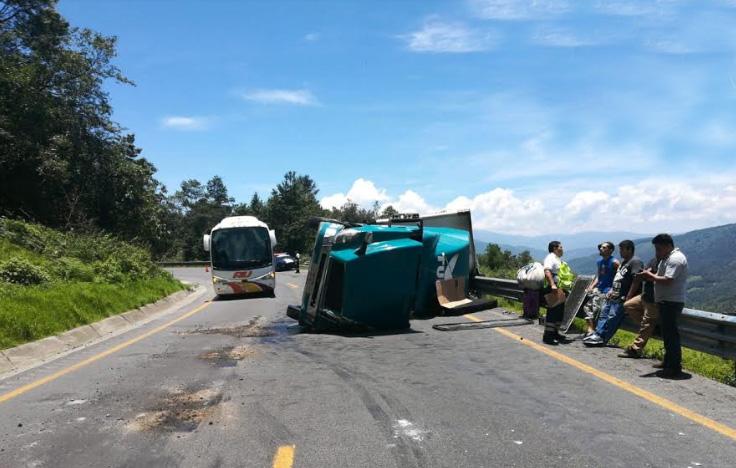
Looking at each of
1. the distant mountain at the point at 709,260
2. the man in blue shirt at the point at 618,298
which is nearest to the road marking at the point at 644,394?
the man in blue shirt at the point at 618,298

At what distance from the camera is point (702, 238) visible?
49.4 m

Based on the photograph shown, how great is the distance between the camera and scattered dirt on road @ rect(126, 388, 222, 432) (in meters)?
5.28

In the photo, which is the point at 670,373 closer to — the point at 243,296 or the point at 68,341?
the point at 68,341

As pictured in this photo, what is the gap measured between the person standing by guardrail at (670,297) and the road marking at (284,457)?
16.1 feet

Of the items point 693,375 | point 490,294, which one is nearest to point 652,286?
point 693,375

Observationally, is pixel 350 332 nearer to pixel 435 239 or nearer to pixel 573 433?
pixel 435 239

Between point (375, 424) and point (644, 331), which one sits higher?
point (644, 331)

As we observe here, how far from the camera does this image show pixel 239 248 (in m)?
21.7

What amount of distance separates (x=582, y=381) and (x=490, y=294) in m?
9.43

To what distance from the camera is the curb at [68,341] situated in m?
8.56

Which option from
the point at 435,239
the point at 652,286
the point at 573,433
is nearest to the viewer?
the point at 573,433

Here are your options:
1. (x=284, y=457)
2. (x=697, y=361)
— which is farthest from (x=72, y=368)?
(x=697, y=361)

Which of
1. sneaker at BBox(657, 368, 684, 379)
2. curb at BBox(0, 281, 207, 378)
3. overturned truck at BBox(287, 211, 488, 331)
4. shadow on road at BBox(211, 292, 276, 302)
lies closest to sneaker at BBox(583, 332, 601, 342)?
sneaker at BBox(657, 368, 684, 379)

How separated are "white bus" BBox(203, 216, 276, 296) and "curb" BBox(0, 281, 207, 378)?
4244mm
